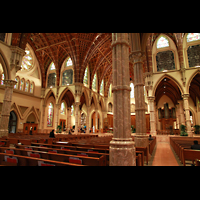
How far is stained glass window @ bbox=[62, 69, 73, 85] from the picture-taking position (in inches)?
946

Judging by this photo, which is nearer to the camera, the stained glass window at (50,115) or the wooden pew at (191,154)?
the wooden pew at (191,154)

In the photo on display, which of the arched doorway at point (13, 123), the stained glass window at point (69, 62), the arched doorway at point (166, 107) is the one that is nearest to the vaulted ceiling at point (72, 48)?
the stained glass window at point (69, 62)

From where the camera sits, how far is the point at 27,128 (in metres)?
21.0

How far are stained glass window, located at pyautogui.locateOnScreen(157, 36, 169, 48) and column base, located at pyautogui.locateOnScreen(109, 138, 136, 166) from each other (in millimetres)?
18018

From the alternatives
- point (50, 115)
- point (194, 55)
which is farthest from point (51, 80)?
point (194, 55)

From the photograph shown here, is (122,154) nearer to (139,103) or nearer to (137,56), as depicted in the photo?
(139,103)

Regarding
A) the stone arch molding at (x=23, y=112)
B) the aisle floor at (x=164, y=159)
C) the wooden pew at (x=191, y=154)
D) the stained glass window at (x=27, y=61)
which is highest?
the stained glass window at (x=27, y=61)

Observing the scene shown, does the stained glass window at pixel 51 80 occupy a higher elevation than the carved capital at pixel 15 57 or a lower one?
higher

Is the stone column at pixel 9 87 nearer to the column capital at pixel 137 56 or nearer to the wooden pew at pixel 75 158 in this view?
the wooden pew at pixel 75 158

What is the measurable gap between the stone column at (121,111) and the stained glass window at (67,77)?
20.0 m

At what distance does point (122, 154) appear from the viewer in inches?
150

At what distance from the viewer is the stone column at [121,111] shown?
151 inches
